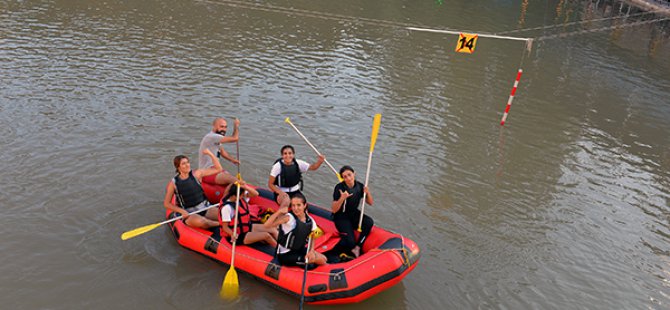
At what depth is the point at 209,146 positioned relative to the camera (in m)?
8.36

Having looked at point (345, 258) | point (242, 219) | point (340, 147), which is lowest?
point (345, 258)

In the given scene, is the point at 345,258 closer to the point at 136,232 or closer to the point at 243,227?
the point at 243,227

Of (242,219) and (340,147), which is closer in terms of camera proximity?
(242,219)

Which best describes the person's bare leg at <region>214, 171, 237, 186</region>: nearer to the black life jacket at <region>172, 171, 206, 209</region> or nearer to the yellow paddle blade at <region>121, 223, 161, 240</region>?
the black life jacket at <region>172, 171, 206, 209</region>

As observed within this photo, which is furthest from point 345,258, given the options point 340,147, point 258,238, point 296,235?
point 340,147

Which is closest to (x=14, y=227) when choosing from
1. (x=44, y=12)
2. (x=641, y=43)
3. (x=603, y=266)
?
(x=603, y=266)

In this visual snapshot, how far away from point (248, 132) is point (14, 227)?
539cm

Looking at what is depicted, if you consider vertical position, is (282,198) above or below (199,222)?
above

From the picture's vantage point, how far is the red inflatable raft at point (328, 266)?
6.52m

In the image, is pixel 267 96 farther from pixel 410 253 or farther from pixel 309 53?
pixel 410 253

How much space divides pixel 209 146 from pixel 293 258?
9.20ft

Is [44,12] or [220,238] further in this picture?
[44,12]

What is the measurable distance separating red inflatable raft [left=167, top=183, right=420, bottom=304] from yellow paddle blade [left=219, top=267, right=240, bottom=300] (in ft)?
0.66

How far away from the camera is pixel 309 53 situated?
62.3 ft
